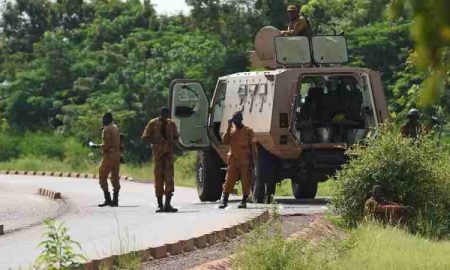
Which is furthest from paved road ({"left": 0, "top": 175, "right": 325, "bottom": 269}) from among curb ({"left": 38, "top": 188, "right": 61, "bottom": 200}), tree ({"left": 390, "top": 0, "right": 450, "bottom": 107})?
tree ({"left": 390, "top": 0, "right": 450, "bottom": 107})

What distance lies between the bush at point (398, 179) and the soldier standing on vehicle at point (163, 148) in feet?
16.1

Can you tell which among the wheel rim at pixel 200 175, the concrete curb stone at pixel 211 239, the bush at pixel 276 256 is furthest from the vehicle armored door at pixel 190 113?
the bush at pixel 276 256

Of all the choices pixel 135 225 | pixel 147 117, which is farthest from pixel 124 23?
pixel 135 225

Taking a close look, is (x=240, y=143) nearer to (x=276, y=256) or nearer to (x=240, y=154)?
(x=240, y=154)

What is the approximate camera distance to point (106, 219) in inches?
798

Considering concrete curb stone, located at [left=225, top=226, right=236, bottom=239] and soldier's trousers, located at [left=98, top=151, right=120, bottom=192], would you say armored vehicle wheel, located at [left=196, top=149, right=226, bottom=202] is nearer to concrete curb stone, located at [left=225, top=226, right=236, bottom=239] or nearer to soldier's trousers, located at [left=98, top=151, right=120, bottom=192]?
soldier's trousers, located at [left=98, top=151, right=120, bottom=192]

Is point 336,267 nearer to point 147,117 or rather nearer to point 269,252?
point 269,252

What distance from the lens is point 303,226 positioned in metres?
16.1

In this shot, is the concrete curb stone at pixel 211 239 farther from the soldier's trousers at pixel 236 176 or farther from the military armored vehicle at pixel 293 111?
the military armored vehicle at pixel 293 111

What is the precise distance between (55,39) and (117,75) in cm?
846

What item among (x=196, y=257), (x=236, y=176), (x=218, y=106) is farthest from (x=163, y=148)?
(x=196, y=257)

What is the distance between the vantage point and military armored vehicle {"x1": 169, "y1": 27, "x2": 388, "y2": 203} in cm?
2231

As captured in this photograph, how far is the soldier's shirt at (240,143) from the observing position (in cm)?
2119

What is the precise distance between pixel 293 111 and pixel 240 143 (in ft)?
4.83
